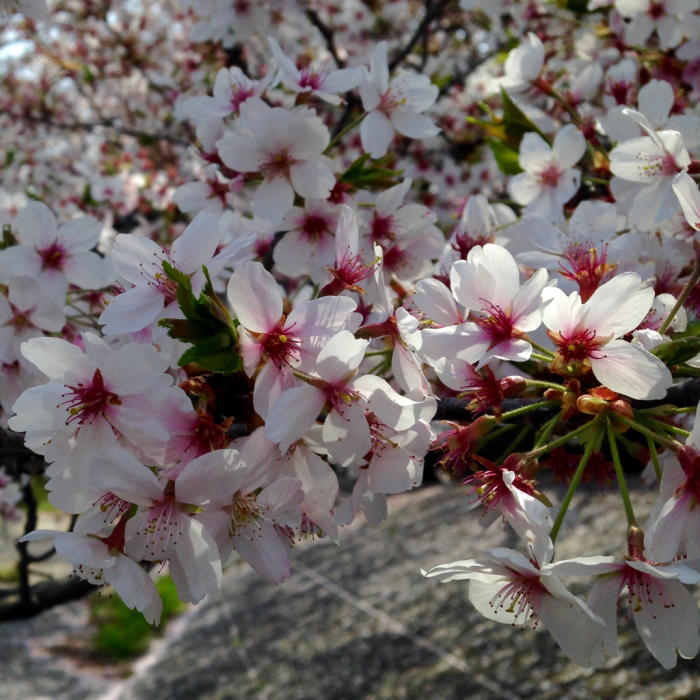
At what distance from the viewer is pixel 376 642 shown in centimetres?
525

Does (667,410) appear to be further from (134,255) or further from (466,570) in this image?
(134,255)

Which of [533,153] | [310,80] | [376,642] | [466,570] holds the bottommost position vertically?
[376,642]

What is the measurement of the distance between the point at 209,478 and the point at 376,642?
4.95 metres

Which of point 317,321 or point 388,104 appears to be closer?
point 317,321

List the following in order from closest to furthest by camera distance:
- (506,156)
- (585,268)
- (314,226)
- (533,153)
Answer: (585,268)
(314,226)
(533,153)
(506,156)

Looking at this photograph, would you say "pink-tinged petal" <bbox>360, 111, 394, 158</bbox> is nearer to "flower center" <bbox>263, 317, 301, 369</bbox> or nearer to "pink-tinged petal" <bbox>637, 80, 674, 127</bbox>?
"pink-tinged petal" <bbox>637, 80, 674, 127</bbox>

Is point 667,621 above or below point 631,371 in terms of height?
below

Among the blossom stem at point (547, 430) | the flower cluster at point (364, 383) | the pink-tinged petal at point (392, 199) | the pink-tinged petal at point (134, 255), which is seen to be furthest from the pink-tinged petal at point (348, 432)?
the pink-tinged petal at point (392, 199)

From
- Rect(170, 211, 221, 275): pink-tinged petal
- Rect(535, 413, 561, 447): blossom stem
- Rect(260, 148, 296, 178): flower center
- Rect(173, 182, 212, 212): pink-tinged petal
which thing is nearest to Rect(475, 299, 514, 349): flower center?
Rect(535, 413, 561, 447): blossom stem

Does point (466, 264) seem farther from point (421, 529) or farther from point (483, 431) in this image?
point (421, 529)

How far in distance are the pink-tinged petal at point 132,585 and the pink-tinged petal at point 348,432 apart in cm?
26

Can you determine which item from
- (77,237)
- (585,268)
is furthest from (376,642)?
(585,268)

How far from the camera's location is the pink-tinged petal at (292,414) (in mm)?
706

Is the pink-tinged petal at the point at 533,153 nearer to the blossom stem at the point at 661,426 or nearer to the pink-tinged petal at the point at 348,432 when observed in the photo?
the blossom stem at the point at 661,426
